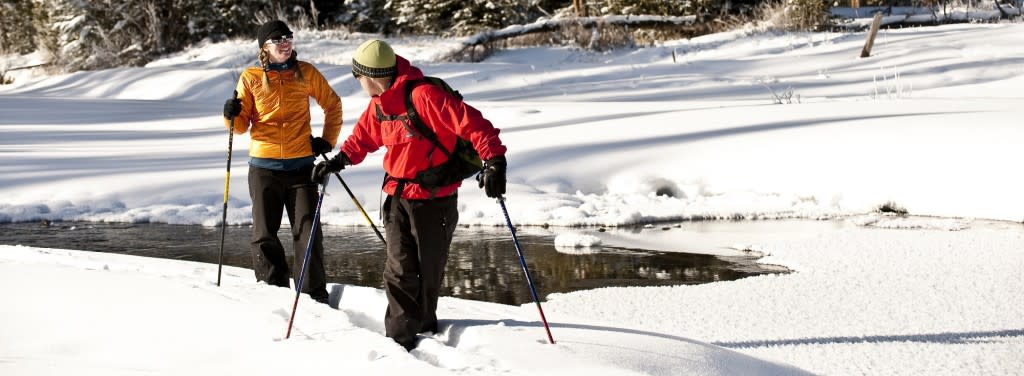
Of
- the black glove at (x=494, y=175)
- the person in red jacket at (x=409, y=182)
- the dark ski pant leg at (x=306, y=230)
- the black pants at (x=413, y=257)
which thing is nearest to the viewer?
the black glove at (x=494, y=175)

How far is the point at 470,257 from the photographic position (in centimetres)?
799

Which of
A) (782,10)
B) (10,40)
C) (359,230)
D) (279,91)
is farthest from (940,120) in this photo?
(10,40)

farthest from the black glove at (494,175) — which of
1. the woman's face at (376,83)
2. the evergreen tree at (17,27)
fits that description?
the evergreen tree at (17,27)

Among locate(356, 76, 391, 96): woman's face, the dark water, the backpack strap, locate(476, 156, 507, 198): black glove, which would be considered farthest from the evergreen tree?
locate(476, 156, 507, 198): black glove

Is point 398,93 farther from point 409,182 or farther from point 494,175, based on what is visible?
point 494,175

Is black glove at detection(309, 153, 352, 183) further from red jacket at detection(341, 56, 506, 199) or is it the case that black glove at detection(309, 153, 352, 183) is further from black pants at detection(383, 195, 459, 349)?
black pants at detection(383, 195, 459, 349)

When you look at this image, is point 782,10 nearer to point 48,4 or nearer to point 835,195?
point 835,195

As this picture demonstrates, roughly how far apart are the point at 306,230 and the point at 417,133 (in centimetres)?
156

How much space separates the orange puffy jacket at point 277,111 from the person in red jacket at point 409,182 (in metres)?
1.06

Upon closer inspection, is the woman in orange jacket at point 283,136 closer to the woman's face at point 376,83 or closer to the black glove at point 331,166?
the black glove at point 331,166

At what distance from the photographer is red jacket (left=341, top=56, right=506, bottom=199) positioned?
13.6ft

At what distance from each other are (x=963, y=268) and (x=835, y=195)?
296 centimetres

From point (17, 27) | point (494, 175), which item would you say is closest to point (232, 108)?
point (494, 175)

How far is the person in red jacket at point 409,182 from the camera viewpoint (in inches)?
169
